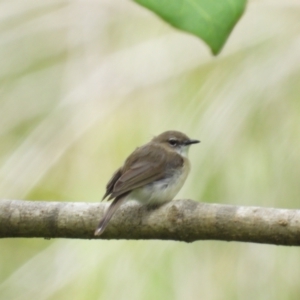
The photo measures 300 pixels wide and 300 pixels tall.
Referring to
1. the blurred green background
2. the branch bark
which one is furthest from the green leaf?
the blurred green background

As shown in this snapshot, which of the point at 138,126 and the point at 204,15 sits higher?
the point at 204,15

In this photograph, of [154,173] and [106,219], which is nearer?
[106,219]

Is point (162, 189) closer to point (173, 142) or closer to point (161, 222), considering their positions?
point (173, 142)

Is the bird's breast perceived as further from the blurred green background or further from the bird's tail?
the blurred green background

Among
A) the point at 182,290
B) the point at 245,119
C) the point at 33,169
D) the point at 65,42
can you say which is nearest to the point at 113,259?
the point at 182,290

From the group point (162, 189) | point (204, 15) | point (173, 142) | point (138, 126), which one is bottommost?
point (138, 126)

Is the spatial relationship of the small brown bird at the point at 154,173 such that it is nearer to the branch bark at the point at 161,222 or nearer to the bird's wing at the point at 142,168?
the bird's wing at the point at 142,168

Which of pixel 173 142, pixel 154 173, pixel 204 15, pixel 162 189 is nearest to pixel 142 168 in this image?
pixel 154 173
